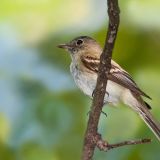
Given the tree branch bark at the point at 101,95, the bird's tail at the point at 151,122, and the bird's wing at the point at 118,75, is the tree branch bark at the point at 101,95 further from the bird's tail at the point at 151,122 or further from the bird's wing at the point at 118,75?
the bird's wing at the point at 118,75

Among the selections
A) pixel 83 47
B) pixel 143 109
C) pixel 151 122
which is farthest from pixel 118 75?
pixel 83 47

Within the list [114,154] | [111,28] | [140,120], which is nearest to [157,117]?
[140,120]

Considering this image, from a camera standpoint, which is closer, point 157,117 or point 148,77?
point 148,77

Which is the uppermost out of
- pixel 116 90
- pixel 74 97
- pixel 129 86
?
pixel 74 97

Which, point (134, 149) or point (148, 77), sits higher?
point (148, 77)

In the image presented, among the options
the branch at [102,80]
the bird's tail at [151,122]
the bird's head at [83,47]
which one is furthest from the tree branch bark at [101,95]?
the bird's head at [83,47]

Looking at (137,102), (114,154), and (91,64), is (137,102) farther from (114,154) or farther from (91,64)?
(114,154)
